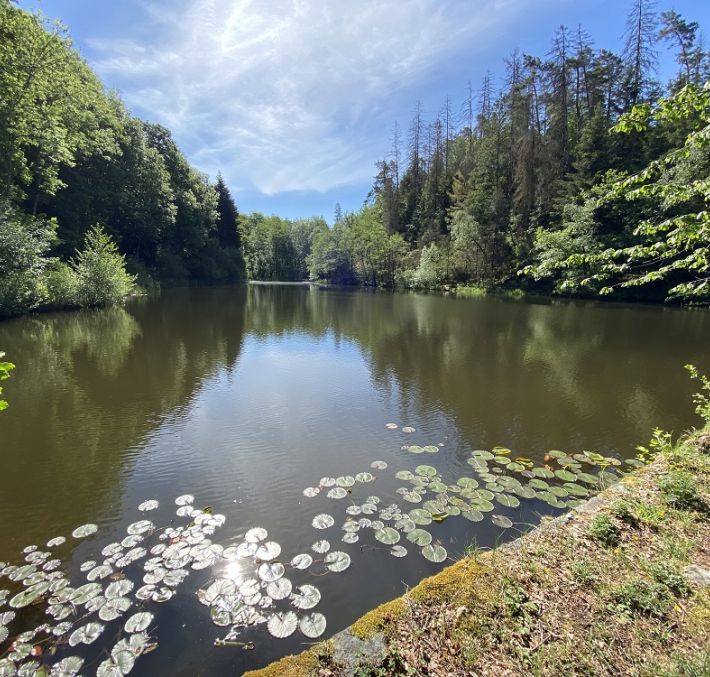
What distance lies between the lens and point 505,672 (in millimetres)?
2141

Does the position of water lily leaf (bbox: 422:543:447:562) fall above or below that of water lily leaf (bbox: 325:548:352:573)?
above

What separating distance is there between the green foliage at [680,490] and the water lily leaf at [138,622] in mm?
4582

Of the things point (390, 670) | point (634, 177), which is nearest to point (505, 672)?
point (390, 670)

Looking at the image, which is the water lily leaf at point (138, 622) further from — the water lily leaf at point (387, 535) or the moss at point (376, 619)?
the water lily leaf at point (387, 535)

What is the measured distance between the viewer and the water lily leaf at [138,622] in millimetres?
3190

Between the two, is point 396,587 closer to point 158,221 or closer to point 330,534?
point 330,534

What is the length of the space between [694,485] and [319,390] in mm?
7416

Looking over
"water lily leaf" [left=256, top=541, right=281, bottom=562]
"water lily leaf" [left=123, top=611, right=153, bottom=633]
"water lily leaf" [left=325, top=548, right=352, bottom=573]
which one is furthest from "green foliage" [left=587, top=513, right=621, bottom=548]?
"water lily leaf" [left=123, top=611, right=153, bottom=633]

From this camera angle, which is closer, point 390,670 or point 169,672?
point 390,670

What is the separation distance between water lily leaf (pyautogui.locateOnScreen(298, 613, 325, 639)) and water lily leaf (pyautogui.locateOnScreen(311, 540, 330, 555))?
77cm

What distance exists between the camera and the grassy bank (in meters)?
2.18

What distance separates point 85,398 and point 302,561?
7.09 meters

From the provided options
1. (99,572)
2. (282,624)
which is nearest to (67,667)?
(99,572)

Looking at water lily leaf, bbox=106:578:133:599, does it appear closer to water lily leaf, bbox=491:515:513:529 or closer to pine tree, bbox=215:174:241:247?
water lily leaf, bbox=491:515:513:529
